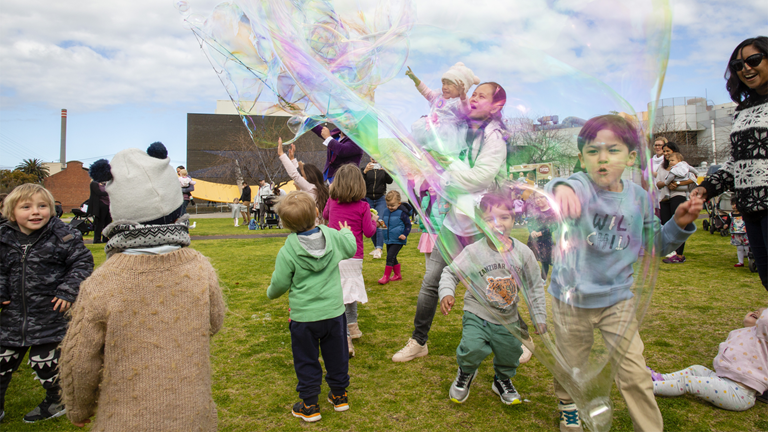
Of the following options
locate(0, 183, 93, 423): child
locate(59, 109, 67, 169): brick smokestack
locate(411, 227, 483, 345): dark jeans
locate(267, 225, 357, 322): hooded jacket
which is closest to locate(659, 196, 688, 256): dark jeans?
locate(411, 227, 483, 345): dark jeans

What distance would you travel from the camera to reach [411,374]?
330 centimetres

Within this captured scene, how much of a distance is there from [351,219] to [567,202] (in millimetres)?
2267

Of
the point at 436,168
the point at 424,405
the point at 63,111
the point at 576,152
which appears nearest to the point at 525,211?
the point at 576,152

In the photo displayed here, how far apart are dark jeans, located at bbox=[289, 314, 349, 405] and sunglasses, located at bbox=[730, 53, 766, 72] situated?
9.26ft

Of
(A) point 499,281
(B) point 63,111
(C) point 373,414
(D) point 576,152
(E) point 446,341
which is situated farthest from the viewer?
(B) point 63,111

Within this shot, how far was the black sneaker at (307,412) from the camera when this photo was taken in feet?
8.81

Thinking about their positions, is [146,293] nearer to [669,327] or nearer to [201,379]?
[201,379]

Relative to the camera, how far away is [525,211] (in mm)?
2148

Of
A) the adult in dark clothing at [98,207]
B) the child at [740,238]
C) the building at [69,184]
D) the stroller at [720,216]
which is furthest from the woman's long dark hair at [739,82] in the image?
the building at [69,184]

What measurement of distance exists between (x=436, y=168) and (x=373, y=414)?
154 centimetres

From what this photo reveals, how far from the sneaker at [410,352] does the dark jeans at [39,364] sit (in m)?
2.28

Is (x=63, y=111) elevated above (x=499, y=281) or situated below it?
above

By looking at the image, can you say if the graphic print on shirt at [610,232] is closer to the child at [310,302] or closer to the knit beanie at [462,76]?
the knit beanie at [462,76]

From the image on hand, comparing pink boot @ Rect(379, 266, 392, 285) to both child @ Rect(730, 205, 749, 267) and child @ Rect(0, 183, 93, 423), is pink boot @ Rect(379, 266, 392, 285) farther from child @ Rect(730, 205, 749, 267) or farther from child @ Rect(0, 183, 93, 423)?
child @ Rect(730, 205, 749, 267)
